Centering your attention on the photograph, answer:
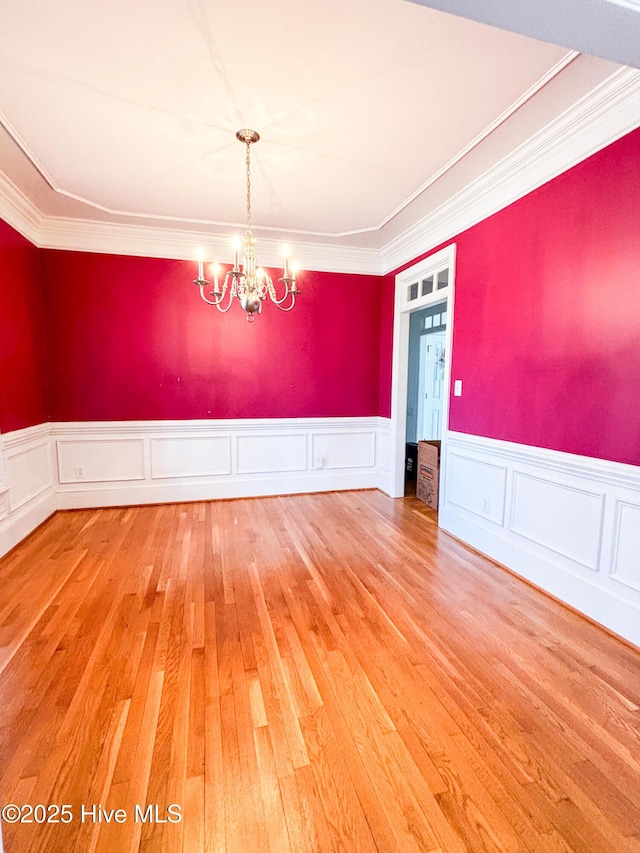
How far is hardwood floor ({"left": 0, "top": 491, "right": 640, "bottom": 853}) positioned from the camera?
1.16m

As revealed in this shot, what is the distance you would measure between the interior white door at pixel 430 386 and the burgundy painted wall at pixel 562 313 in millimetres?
2674

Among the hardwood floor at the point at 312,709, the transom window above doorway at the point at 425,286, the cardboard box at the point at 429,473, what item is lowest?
the hardwood floor at the point at 312,709

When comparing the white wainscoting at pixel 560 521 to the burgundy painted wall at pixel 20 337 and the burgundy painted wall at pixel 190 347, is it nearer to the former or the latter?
the burgundy painted wall at pixel 190 347

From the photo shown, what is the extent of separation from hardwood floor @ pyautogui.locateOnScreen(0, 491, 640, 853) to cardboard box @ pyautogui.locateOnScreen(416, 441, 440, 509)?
4.31ft

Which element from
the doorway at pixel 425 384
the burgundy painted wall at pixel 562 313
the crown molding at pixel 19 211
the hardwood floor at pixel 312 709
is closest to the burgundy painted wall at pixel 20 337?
the crown molding at pixel 19 211

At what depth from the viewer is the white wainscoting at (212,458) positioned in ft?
13.3

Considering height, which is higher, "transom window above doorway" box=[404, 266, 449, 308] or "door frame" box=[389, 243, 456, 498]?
"transom window above doorway" box=[404, 266, 449, 308]

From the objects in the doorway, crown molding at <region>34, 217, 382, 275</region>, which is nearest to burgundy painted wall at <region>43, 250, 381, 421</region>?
crown molding at <region>34, 217, 382, 275</region>

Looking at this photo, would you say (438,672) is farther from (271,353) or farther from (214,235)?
(214,235)

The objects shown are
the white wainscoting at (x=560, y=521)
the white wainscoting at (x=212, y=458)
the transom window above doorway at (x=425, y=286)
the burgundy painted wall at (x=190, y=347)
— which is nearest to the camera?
the white wainscoting at (x=560, y=521)

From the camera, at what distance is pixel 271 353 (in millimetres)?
4441

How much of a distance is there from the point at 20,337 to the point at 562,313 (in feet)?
14.3

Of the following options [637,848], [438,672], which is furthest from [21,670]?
[637,848]

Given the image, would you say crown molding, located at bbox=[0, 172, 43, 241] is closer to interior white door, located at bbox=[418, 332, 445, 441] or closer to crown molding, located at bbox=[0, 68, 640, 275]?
crown molding, located at bbox=[0, 68, 640, 275]
